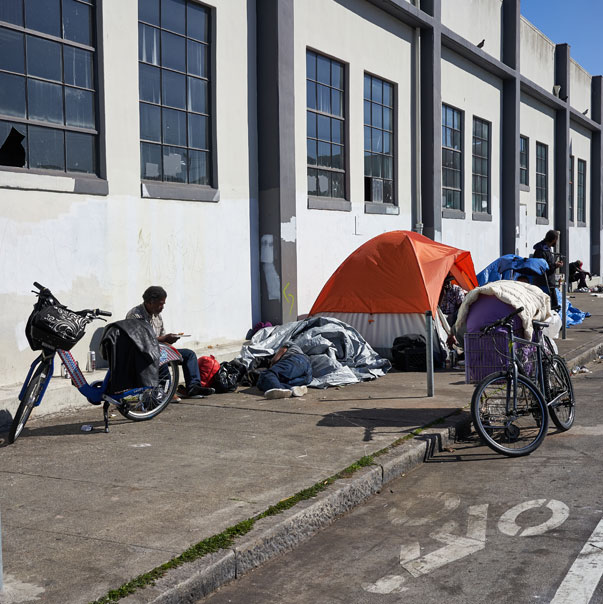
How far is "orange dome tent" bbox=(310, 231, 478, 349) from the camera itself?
11422 mm

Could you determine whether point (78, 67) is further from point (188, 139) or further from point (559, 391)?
point (559, 391)

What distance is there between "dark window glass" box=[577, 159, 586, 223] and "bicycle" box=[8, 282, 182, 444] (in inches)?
967

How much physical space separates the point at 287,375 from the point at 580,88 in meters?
23.5

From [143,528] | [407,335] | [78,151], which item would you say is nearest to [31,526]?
[143,528]

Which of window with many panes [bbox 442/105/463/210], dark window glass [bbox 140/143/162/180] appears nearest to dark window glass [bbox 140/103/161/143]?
dark window glass [bbox 140/143/162/180]

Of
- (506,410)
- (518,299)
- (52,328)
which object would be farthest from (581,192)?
(52,328)

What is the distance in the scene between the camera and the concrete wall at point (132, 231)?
8156mm

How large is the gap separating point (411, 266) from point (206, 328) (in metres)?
3.11

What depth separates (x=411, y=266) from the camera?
1152 centimetres

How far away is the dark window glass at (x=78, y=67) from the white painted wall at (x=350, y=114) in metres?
4.10

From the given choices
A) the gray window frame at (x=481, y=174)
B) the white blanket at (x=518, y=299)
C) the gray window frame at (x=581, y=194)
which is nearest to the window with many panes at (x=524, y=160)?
the gray window frame at (x=481, y=174)

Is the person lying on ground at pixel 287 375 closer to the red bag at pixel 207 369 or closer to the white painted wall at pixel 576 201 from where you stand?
the red bag at pixel 207 369

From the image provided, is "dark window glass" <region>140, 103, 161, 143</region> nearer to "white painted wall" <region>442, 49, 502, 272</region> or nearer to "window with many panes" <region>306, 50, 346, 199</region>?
"window with many panes" <region>306, 50, 346, 199</region>

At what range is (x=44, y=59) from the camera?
8555 millimetres
